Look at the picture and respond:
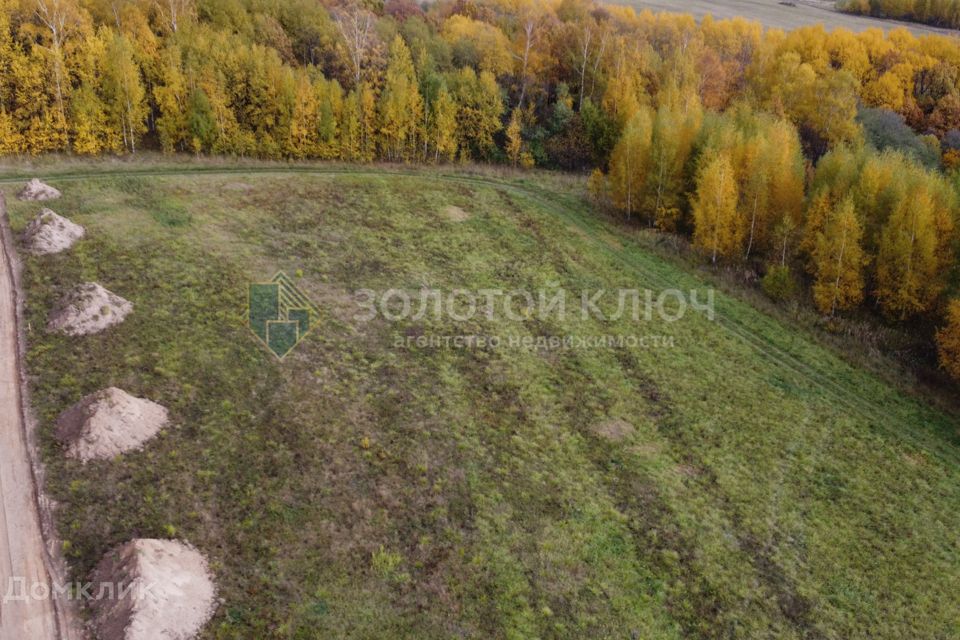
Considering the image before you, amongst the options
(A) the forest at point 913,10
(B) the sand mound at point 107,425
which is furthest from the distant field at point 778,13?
(B) the sand mound at point 107,425

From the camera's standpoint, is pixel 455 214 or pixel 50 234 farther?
pixel 455 214

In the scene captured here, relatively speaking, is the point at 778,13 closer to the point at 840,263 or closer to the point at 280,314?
the point at 840,263

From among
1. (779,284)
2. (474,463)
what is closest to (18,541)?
(474,463)

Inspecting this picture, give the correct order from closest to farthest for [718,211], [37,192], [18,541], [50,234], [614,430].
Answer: [18,541]
[614,430]
[50,234]
[37,192]
[718,211]

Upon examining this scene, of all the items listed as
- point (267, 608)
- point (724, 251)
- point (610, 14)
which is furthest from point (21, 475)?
point (610, 14)

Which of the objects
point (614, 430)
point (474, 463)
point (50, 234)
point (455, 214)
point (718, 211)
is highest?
point (718, 211)

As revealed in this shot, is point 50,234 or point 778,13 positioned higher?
point 778,13

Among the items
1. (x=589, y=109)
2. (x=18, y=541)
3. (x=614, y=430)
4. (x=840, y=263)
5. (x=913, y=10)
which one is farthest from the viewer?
(x=913, y=10)

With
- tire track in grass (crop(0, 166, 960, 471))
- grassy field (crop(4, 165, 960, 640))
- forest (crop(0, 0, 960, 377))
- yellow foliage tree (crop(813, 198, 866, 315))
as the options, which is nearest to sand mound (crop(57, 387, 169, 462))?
grassy field (crop(4, 165, 960, 640))
